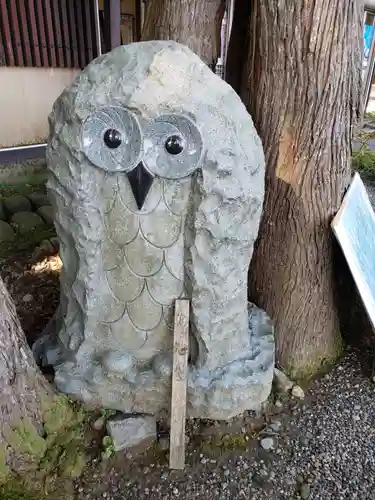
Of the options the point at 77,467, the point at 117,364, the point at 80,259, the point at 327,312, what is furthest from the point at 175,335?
the point at 327,312

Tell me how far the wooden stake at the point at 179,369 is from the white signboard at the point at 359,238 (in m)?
0.91

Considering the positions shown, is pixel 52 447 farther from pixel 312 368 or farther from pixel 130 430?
pixel 312 368

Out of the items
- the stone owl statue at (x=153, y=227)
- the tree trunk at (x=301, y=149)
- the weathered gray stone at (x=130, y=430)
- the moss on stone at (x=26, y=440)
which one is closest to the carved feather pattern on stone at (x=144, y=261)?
the stone owl statue at (x=153, y=227)

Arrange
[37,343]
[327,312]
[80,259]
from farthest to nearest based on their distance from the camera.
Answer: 1. [327,312]
2. [37,343]
3. [80,259]

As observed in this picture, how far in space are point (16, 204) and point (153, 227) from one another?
2997mm

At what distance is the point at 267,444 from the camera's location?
7.25 ft

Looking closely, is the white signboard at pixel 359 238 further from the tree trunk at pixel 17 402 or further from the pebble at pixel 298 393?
the tree trunk at pixel 17 402

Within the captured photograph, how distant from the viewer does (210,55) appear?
107 inches

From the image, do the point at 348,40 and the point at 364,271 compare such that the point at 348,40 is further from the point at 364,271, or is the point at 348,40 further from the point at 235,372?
the point at 235,372

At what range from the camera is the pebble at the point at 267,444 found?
2.20 metres

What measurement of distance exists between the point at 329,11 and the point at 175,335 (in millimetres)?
1632

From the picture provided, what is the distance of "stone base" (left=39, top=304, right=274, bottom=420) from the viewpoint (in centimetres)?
203

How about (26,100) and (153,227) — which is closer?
(153,227)

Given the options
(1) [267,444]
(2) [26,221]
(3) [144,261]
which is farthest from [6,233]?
(1) [267,444]
